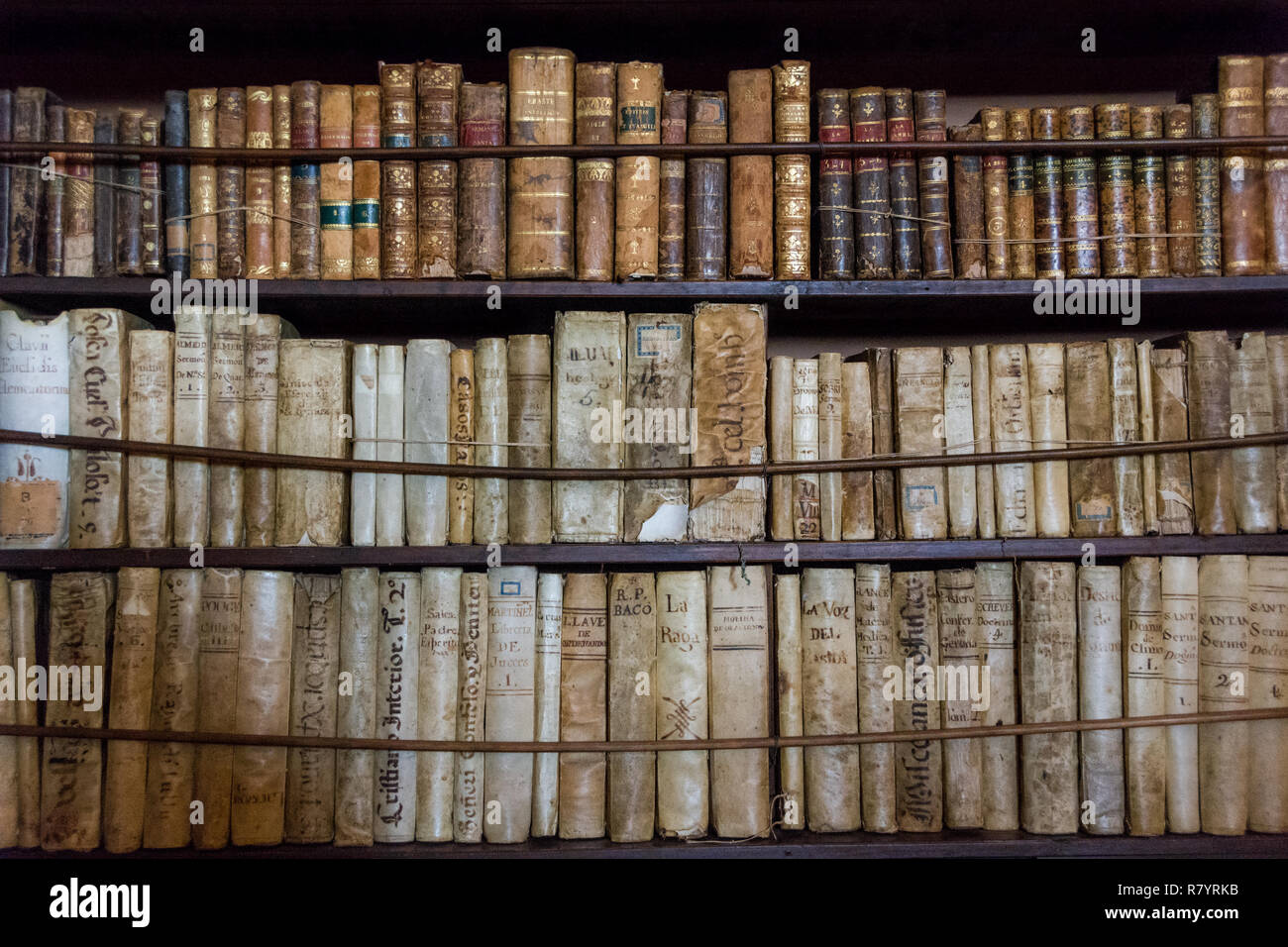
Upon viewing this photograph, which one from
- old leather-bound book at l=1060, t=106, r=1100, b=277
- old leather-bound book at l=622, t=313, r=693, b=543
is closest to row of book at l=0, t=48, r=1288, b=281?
old leather-bound book at l=1060, t=106, r=1100, b=277

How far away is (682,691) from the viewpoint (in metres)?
1.30

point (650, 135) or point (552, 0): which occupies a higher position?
point (552, 0)

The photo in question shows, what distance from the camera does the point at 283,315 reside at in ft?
4.73

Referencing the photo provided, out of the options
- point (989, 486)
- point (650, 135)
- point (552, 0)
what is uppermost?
point (552, 0)

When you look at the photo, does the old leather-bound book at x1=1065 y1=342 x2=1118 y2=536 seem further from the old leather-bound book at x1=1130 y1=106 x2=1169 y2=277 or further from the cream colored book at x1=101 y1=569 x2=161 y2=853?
the cream colored book at x1=101 y1=569 x2=161 y2=853

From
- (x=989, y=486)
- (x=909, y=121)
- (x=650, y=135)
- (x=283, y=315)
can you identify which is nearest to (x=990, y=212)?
(x=909, y=121)

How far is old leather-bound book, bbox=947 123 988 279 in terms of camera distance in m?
1.32

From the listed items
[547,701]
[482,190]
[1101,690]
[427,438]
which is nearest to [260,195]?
[482,190]

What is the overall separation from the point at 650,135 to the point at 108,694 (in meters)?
1.19

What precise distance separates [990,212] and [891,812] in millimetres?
958

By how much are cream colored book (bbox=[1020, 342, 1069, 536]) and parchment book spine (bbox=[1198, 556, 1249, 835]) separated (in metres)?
0.24

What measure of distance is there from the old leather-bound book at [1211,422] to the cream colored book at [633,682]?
872mm
